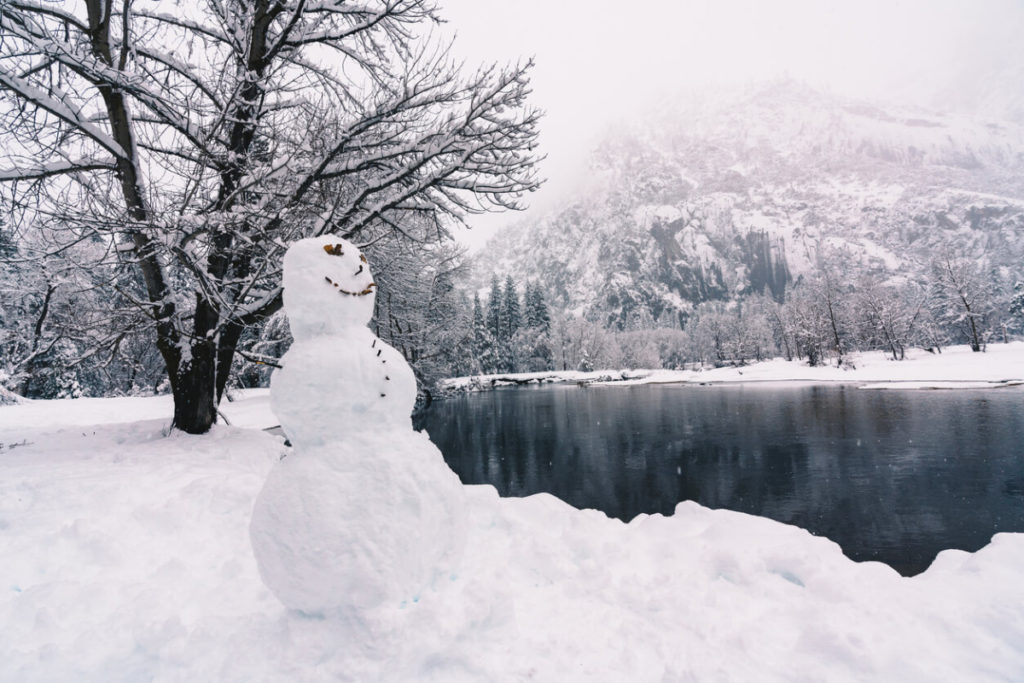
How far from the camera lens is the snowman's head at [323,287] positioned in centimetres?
302

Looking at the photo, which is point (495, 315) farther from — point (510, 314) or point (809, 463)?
point (809, 463)

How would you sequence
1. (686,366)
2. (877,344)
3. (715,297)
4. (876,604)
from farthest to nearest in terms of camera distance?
(715,297) → (686,366) → (877,344) → (876,604)

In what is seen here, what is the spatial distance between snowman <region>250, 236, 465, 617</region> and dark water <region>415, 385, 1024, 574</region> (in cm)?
638

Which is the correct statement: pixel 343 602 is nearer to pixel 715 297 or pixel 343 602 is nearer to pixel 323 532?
pixel 323 532

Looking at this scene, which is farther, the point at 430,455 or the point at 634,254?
the point at 634,254

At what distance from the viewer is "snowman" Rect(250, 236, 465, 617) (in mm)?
2629

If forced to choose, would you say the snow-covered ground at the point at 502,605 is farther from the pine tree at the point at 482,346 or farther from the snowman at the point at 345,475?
the pine tree at the point at 482,346

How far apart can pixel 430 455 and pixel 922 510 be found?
30.7 ft

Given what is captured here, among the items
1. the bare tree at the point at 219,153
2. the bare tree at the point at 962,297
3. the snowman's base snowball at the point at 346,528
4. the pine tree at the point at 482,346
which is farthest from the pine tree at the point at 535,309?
the snowman's base snowball at the point at 346,528

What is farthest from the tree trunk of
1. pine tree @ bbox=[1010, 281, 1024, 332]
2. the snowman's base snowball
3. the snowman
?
pine tree @ bbox=[1010, 281, 1024, 332]

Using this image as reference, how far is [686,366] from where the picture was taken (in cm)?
8212

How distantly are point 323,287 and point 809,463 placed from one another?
1274 centimetres

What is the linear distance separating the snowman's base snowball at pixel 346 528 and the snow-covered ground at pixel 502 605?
0.58 ft

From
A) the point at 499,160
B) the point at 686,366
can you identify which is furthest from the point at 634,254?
the point at 499,160
